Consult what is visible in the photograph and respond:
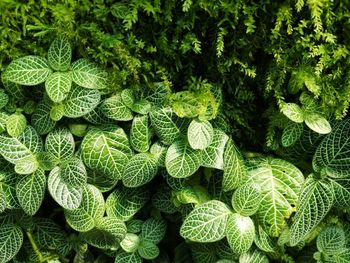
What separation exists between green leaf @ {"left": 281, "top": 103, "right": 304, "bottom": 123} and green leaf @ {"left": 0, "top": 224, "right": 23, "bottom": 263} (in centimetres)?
101

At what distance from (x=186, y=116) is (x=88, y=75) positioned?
0.33 m

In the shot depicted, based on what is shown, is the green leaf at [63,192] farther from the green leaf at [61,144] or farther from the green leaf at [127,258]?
the green leaf at [127,258]

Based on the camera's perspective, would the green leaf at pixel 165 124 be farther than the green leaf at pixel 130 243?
No

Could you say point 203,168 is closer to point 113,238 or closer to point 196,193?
point 196,193

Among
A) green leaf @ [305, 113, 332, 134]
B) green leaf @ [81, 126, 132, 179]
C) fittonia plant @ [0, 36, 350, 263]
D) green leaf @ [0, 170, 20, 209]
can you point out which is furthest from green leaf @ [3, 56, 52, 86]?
green leaf @ [305, 113, 332, 134]

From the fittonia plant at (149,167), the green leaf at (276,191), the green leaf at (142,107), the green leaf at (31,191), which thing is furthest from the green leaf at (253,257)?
the green leaf at (31,191)

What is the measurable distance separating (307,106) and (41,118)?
862 mm

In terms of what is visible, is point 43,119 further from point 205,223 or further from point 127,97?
point 205,223

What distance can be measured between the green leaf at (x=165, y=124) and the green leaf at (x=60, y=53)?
0.31 meters

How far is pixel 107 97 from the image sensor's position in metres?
1.50

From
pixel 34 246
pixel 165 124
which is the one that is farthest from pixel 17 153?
pixel 165 124

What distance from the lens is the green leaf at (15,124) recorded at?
4.86 ft

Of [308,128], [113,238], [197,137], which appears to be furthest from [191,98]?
[113,238]

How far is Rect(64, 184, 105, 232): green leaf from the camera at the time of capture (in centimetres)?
153
